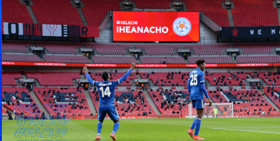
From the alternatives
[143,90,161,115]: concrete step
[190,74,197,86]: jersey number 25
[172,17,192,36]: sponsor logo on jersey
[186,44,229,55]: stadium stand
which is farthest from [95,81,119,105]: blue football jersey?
[172,17,192,36]: sponsor logo on jersey

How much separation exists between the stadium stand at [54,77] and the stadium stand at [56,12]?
31.7 ft

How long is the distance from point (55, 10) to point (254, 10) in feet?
129

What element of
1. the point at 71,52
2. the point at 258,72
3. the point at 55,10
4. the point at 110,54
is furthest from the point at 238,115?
the point at 55,10

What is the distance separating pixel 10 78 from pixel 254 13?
48002 millimetres

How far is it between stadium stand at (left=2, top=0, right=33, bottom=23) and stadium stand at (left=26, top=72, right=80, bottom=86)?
32.4ft

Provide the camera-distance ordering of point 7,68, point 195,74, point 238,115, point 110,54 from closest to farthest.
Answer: point 195,74
point 238,115
point 7,68
point 110,54

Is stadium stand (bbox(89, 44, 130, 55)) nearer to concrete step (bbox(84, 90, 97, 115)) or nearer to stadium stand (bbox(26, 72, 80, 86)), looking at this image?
stadium stand (bbox(26, 72, 80, 86))

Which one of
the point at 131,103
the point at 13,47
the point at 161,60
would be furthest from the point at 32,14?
the point at 131,103

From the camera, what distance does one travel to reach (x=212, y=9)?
73.7 metres

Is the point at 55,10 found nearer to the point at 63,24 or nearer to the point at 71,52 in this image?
the point at 63,24

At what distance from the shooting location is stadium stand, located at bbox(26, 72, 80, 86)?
63.2m

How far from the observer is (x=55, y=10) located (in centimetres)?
6950

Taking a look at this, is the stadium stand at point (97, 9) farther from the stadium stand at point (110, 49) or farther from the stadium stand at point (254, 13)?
the stadium stand at point (254, 13)

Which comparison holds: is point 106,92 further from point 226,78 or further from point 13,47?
point 226,78
